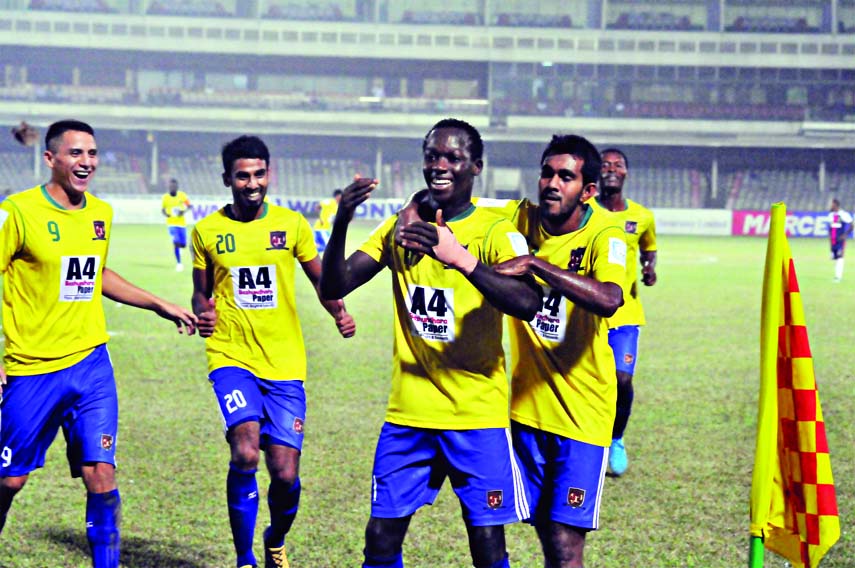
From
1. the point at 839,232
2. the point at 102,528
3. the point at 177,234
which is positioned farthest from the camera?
the point at 839,232

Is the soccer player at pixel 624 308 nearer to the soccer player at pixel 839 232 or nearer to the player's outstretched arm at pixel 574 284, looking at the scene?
the player's outstretched arm at pixel 574 284

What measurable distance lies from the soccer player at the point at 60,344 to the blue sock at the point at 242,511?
623 mm

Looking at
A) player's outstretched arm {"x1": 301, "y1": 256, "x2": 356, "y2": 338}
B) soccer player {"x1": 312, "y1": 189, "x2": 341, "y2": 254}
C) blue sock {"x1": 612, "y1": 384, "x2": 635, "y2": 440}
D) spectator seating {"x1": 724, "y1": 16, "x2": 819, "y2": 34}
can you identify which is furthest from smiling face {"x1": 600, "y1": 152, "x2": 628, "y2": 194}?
spectator seating {"x1": 724, "y1": 16, "x2": 819, "y2": 34}

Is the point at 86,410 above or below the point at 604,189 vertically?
below

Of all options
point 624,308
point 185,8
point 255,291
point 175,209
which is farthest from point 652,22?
point 255,291

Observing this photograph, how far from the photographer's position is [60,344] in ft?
18.4

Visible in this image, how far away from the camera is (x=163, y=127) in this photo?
66.2 meters

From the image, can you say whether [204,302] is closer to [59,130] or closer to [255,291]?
[255,291]

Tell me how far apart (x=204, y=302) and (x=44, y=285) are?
0.96 m

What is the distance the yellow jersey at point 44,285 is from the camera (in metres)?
5.59

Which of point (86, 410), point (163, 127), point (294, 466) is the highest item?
point (163, 127)

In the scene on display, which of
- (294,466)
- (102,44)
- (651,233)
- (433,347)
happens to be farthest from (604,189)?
(102,44)

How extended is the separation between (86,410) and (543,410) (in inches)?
92.5

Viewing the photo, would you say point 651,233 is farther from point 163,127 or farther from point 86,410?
point 163,127
